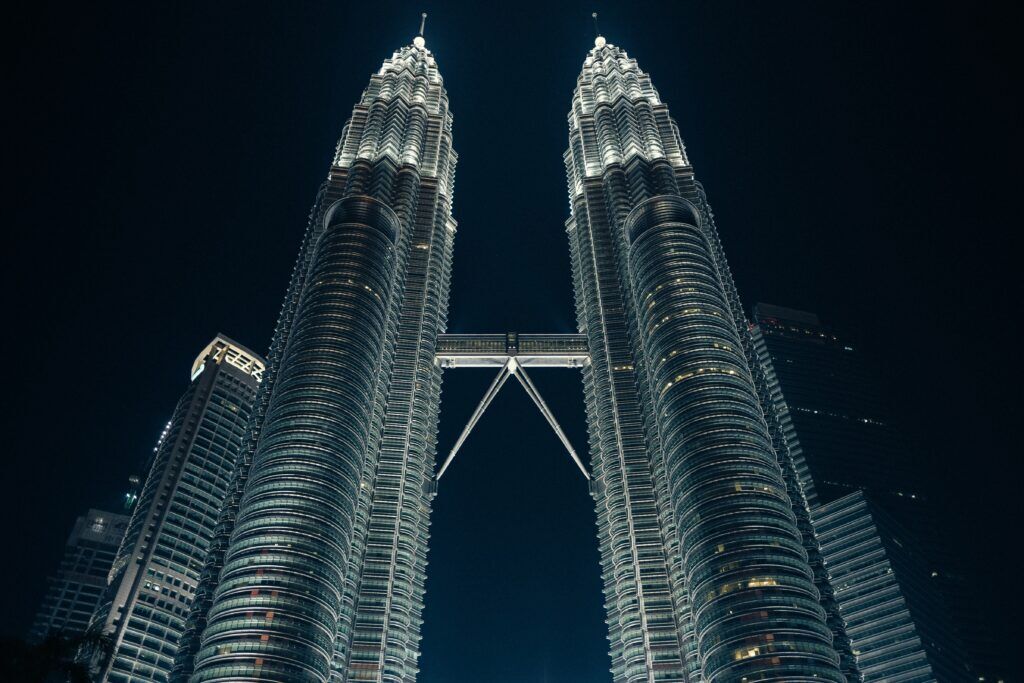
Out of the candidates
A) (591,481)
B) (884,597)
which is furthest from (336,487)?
(884,597)

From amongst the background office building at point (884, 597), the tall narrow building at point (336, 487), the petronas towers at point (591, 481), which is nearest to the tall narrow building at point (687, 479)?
the petronas towers at point (591, 481)

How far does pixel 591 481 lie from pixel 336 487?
191 ft

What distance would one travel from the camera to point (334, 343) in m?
160

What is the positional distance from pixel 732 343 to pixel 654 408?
1868 centimetres

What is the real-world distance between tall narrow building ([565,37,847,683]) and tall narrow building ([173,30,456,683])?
37.1 m

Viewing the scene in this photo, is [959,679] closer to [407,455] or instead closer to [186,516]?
[407,455]

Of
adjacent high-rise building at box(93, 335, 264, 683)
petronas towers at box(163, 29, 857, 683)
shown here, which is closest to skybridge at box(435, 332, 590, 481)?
petronas towers at box(163, 29, 857, 683)

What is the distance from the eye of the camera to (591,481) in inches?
6964

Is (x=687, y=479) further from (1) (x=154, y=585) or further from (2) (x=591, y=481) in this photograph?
(1) (x=154, y=585)

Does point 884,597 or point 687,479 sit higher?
point 884,597

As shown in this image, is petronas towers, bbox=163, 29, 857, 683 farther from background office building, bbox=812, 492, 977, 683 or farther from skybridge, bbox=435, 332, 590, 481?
background office building, bbox=812, 492, 977, 683

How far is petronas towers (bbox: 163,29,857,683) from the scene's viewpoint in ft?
392

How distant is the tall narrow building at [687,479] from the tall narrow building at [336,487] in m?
37.1

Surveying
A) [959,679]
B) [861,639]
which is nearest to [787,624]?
[861,639]
